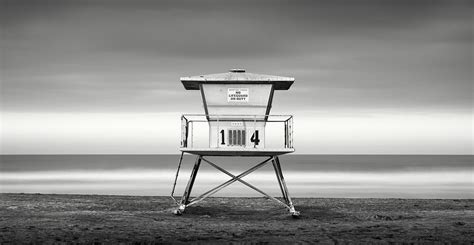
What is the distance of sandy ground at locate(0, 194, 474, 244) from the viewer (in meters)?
11.7

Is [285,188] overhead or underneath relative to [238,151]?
underneath

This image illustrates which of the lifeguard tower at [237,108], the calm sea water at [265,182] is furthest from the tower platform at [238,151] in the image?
the calm sea water at [265,182]

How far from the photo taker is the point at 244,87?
1546 centimetres

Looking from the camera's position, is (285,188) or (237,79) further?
(285,188)

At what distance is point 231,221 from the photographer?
1483 centimetres

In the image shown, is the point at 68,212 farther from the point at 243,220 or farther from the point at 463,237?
the point at 463,237

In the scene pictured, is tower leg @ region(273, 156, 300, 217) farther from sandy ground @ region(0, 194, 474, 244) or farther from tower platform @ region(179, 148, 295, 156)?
tower platform @ region(179, 148, 295, 156)

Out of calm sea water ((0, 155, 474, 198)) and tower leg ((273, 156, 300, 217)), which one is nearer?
tower leg ((273, 156, 300, 217))

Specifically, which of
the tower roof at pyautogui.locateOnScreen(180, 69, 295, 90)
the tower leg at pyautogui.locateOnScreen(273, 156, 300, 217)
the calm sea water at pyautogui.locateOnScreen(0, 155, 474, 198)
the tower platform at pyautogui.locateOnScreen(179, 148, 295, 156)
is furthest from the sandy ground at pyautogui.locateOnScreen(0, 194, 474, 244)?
the calm sea water at pyautogui.locateOnScreen(0, 155, 474, 198)

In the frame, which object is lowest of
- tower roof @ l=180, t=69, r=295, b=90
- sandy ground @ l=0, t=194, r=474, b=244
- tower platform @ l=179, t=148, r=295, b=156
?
sandy ground @ l=0, t=194, r=474, b=244

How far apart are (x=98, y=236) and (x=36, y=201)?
8.65 m

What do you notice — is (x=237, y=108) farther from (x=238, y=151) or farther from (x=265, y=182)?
(x=265, y=182)

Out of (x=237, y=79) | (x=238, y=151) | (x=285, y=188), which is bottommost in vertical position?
(x=285, y=188)

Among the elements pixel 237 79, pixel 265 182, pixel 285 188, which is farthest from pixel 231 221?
pixel 265 182
